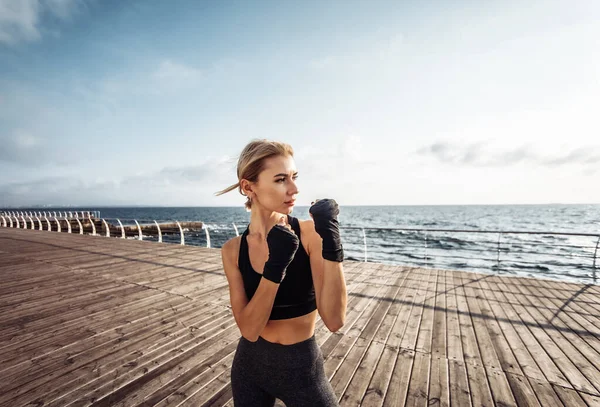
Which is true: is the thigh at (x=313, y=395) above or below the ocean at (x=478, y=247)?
above

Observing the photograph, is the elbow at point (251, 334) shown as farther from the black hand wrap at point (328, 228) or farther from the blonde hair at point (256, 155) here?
the blonde hair at point (256, 155)

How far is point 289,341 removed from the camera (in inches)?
48.8

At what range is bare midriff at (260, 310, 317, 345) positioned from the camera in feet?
4.07

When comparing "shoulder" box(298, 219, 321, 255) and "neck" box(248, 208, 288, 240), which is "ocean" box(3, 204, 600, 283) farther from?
"neck" box(248, 208, 288, 240)

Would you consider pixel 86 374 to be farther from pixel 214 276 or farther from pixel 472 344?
pixel 472 344

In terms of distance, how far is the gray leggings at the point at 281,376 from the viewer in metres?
1.18

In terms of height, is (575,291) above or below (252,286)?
below

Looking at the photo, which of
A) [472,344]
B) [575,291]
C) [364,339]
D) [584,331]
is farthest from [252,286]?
[575,291]

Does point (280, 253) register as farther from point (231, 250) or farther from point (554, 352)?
point (554, 352)

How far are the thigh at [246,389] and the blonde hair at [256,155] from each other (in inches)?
35.4

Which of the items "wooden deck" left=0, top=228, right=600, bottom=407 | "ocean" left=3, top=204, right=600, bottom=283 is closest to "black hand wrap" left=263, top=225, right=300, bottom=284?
"wooden deck" left=0, top=228, right=600, bottom=407

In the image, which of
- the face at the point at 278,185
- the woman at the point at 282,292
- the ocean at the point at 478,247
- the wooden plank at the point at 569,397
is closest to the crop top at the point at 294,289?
the woman at the point at 282,292

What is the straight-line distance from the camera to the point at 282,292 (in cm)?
124

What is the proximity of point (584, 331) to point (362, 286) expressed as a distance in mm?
3264
